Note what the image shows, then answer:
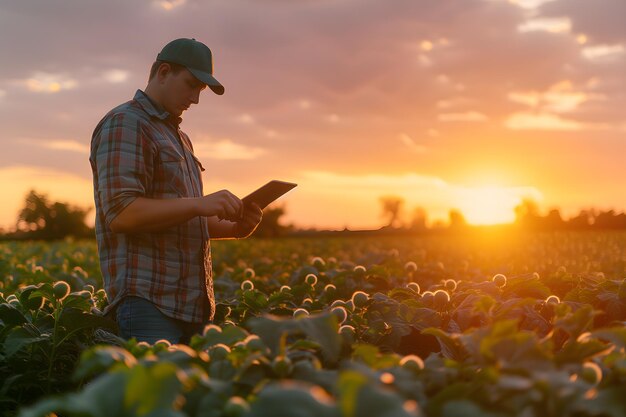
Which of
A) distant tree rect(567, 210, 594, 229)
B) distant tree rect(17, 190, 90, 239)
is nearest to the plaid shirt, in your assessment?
distant tree rect(567, 210, 594, 229)

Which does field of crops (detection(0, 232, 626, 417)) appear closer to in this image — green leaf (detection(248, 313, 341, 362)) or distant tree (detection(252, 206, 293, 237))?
green leaf (detection(248, 313, 341, 362))

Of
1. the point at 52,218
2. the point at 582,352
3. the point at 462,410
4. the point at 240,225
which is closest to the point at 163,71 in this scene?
the point at 240,225

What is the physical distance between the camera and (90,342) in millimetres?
4266

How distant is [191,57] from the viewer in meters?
4.36

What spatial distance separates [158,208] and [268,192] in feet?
2.54

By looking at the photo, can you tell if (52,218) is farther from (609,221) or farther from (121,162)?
(121,162)

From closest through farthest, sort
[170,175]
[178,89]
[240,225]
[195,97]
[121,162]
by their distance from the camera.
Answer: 1. [121,162]
2. [170,175]
3. [178,89]
4. [195,97]
5. [240,225]

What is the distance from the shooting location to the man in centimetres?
397

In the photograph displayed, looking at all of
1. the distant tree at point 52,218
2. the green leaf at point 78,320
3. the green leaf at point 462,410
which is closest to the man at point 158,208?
the green leaf at point 78,320

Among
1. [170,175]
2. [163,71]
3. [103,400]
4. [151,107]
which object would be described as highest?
[163,71]

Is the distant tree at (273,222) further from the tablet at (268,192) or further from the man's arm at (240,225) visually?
the tablet at (268,192)

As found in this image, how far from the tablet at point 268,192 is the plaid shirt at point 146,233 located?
330 mm

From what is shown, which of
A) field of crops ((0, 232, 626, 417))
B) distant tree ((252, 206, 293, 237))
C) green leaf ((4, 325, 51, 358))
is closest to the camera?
field of crops ((0, 232, 626, 417))

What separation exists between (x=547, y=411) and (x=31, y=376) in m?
3.00
